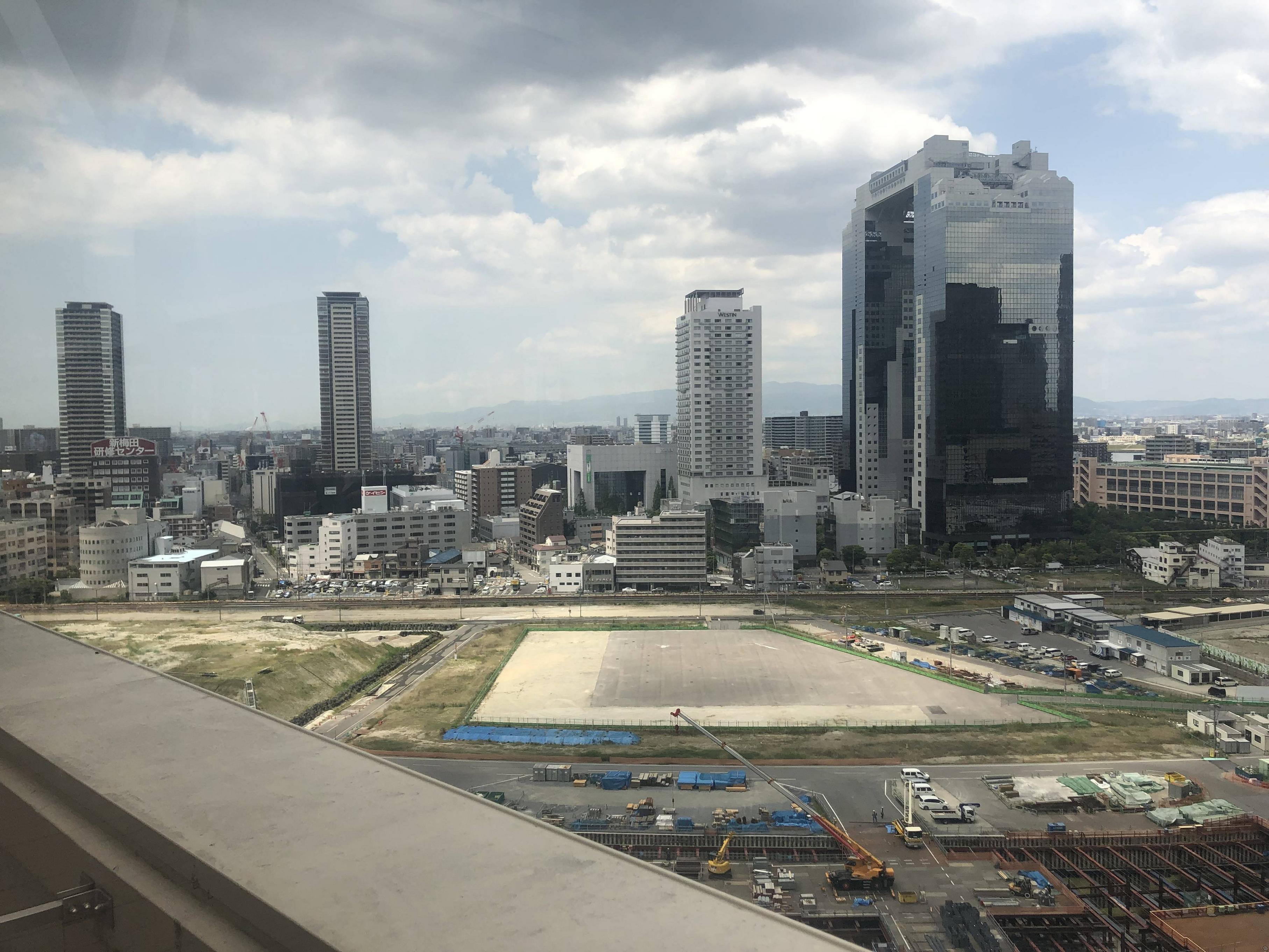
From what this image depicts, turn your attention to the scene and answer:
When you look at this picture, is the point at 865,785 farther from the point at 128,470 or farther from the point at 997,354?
the point at 997,354

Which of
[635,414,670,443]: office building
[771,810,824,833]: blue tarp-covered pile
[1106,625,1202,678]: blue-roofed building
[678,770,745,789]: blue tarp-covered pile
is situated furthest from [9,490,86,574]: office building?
[635,414,670,443]: office building

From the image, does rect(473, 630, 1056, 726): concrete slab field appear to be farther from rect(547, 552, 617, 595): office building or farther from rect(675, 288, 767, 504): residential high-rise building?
rect(675, 288, 767, 504): residential high-rise building

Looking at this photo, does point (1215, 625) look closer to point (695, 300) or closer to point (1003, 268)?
point (1003, 268)

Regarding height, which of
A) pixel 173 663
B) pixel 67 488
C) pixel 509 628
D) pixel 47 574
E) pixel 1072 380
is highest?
pixel 1072 380

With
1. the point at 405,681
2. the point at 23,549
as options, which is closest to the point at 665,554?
the point at 405,681

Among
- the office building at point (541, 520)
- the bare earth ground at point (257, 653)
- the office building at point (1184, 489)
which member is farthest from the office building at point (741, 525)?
the office building at point (1184, 489)

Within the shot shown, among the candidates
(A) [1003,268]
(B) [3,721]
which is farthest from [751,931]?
(A) [1003,268]

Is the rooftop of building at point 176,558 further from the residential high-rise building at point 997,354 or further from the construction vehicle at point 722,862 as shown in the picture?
the residential high-rise building at point 997,354
